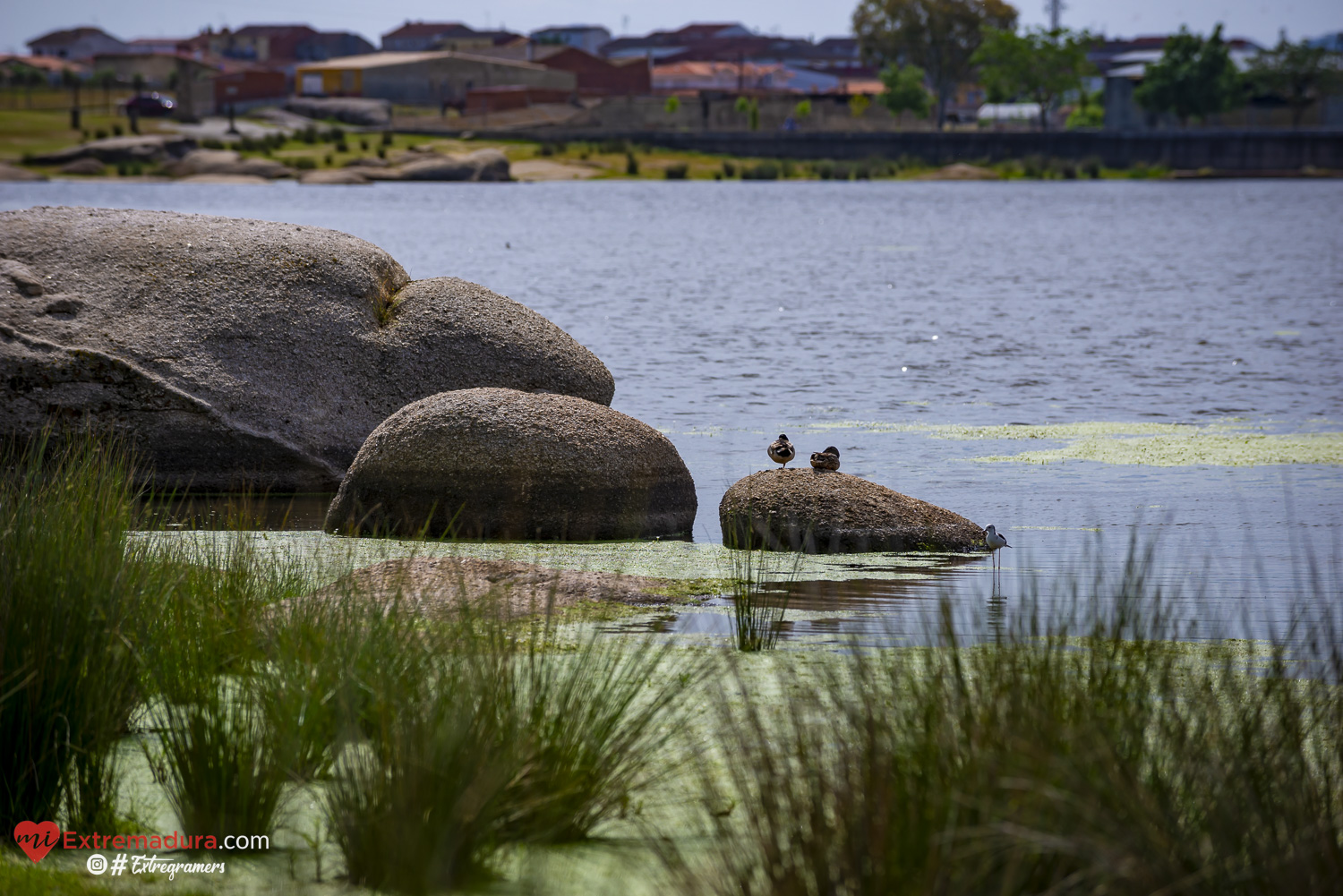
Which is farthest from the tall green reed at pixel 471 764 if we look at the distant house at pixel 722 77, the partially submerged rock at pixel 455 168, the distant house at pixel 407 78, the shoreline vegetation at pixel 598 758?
the distant house at pixel 722 77

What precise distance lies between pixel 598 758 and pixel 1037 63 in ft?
373

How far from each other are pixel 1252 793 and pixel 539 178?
247 feet

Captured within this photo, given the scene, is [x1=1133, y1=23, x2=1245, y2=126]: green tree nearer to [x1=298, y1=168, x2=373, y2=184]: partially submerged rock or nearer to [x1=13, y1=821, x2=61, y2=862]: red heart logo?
[x1=298, y1=168, x2=373, y2=184]: partially submerged rock

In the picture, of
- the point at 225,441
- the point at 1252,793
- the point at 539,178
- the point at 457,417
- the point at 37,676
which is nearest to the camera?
the point at 1252,793

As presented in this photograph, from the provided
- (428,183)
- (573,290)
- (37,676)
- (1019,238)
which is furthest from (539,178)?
(37,676)

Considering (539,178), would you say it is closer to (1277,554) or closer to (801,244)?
(801,244)

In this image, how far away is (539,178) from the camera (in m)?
76.4

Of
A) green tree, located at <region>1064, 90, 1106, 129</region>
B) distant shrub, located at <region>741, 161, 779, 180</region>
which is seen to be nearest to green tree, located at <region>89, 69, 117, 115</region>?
distant shrub, located at <region>741, 161, 779, 180</region>

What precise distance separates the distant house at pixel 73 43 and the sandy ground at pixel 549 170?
98.7 m

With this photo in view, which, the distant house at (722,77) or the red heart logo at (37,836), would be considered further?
the distant house at (722,77)

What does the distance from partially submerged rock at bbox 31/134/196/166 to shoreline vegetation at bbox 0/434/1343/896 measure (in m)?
64.9

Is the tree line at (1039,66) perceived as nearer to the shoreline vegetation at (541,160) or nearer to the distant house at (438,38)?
the shoreline vegetation at (541,160)

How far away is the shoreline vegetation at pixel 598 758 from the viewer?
2.81 meters

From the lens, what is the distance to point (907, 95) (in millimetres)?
108188
